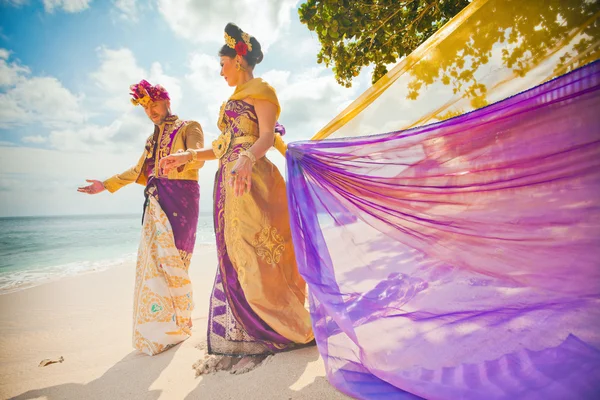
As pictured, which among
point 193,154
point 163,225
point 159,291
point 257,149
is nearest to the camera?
point 257,149

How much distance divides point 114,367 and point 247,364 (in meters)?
1.10

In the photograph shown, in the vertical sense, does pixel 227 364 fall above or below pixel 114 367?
above

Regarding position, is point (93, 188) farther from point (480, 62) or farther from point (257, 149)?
point (480, 62)

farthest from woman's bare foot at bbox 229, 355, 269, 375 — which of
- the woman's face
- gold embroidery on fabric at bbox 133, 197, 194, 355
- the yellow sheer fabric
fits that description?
the woman's face

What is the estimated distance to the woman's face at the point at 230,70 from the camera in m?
2.17

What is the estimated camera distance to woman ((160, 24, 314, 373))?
6.27ft

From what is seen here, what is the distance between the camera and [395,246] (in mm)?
1563

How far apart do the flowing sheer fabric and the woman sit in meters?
0.37

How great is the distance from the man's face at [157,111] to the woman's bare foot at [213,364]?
2050 millimetres

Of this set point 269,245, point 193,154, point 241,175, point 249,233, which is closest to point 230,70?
point 193,154

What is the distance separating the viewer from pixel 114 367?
2.15 m

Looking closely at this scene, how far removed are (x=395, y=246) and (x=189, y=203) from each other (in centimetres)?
183

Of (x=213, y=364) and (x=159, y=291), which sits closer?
(x=213, y=364)

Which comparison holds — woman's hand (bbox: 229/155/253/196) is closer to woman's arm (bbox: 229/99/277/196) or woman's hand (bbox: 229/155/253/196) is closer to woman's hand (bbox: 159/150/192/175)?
woman's arm (bbox: 229/99/277/196)
